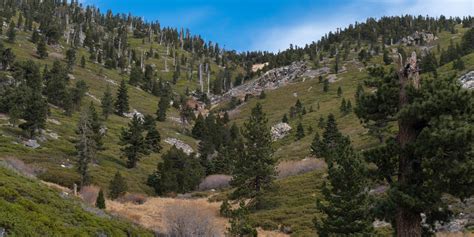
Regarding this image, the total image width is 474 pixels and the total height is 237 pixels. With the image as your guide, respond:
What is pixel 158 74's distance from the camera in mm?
192625

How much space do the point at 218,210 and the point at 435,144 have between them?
→ 129 feet

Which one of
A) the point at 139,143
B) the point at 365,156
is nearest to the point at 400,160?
the point at 365,156

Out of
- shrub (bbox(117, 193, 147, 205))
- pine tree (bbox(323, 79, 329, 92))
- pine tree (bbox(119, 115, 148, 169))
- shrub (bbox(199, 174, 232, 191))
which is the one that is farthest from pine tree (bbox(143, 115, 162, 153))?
pine tree (bbox(323, 79, 329, 92))

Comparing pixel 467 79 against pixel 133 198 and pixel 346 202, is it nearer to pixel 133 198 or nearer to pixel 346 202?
pixel 133 198

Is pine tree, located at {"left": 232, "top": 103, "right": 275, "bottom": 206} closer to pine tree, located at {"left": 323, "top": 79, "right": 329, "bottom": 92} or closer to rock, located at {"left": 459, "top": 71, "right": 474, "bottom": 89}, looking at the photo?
rock, located at {"left": 459, "top": 71, "right": 474, "bottom": 89}

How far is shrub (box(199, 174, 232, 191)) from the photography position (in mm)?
72438

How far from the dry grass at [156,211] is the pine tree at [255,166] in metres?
4.17

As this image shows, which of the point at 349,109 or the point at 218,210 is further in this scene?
the point at 349,109

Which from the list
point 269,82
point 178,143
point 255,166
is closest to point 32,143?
point 255,166

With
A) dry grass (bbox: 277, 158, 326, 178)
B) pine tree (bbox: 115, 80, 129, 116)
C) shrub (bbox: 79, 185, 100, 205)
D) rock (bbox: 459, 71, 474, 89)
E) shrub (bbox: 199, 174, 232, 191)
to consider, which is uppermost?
rock (bbox: 459, 71, 474, 89)

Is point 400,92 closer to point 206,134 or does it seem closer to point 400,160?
point 400,160

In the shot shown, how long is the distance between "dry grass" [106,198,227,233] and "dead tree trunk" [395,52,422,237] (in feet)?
73.6

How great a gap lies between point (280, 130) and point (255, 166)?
54592 mm

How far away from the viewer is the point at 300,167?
7069 cm
